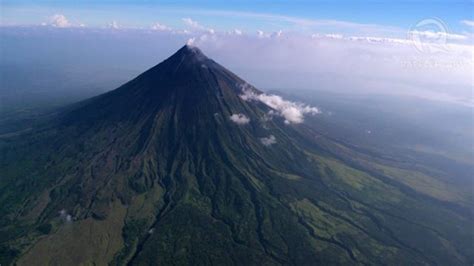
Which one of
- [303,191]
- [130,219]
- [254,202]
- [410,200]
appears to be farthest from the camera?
[410,200]

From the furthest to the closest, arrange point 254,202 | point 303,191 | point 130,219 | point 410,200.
A: point 410,200 < point 303,191 < point 254,202 < point 130,219

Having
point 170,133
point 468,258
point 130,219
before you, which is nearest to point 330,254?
point 468,258

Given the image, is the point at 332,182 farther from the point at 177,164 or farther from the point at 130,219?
the point at 130,219

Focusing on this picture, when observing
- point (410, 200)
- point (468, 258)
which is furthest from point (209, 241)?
point (410, 200)

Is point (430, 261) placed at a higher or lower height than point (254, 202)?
higher

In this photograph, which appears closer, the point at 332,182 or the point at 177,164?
the point at 177,164

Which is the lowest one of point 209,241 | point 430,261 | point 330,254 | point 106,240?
point 106,240
